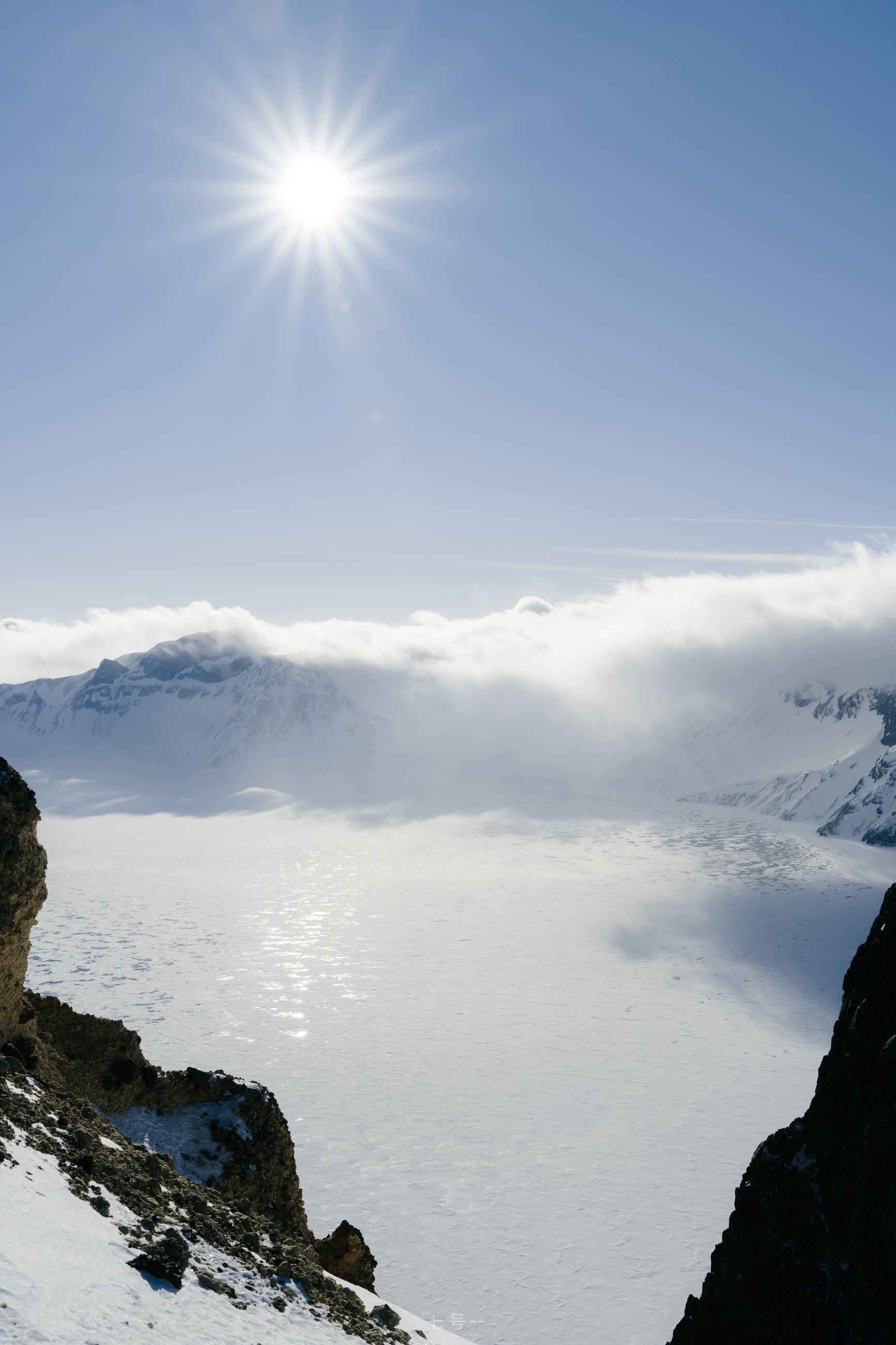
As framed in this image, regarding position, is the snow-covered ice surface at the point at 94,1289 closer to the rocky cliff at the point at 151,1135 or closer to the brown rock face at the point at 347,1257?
the rocky cliff at the point at 151,1135

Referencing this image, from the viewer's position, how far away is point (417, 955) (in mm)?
78938

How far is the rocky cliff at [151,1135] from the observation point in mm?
11477

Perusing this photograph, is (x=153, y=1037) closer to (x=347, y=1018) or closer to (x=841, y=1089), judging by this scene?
(x=347, y=1018)

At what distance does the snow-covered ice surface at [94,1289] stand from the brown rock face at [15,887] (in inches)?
188

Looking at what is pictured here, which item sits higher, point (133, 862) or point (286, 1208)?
point (133, 862)

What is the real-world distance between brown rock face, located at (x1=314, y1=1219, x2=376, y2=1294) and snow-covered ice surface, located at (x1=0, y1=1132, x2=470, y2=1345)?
6550mm

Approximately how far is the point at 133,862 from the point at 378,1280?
118961 mm

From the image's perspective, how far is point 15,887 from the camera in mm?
15133

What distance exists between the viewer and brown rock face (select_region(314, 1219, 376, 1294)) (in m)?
17.0

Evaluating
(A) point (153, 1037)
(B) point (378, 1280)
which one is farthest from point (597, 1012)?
(B) point (378, 1280)

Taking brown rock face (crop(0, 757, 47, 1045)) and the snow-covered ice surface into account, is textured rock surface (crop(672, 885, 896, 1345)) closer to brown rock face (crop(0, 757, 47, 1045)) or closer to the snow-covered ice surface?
the snow-covered ice surface

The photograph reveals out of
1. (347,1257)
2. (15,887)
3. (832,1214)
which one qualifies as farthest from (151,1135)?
(832,1214)

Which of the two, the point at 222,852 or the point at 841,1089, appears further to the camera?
the point at 222,852

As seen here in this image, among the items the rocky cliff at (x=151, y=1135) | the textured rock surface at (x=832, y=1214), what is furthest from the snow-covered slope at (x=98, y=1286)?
the textured rock surface at (x=832, y=1214)
